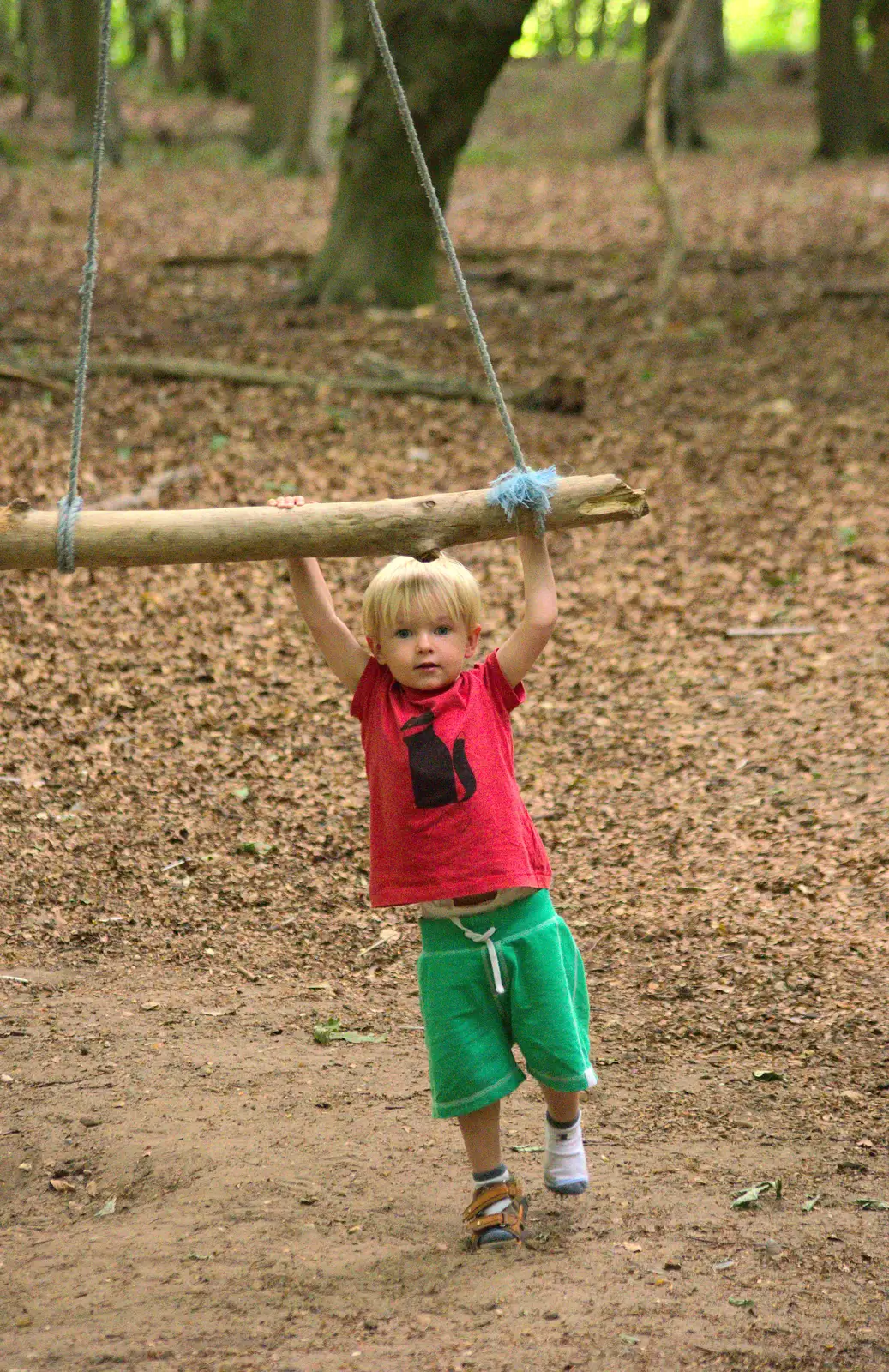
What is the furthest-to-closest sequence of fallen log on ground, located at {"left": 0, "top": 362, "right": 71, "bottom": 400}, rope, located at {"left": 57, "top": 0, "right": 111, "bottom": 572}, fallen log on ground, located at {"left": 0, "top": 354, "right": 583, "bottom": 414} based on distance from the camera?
fallen log on ground, located at {"left": 0, "top": 354, "right": 583, "bottom": 414} < fallen log on ground, located at {"left": 0, "top": 362, "right": 71, "bottom": 400} < rope, located at {"left": 57, "top": 0, "right": 111, "bottom": 572}

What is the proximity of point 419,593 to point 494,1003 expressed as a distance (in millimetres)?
1020

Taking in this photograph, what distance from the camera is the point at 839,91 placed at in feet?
75.5

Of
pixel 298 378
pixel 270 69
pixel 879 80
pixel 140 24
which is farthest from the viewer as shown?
pixel 140 24

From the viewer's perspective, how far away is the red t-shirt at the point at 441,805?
3328 millimetres

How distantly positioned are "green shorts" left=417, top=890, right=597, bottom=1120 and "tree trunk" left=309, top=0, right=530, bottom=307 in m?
9.40

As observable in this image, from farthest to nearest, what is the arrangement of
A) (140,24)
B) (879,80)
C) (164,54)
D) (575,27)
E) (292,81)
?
(575,27) → (164,54) → (140,24) → (879,80) → (292,81)

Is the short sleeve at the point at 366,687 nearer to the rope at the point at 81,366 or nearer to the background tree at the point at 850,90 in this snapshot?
the rope at the point at 81,366

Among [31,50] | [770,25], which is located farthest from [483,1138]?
[770,25]

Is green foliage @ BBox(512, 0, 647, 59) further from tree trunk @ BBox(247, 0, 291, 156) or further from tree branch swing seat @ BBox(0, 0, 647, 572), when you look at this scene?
tree branch swing seat @ BBox(0, 0, 647, 572)

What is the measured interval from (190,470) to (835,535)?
403cm

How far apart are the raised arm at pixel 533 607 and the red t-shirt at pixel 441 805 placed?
0.43 ft

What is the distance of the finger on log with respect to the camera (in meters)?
3.23

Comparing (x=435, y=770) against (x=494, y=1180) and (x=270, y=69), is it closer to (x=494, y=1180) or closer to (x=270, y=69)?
(x=494, y=1180)

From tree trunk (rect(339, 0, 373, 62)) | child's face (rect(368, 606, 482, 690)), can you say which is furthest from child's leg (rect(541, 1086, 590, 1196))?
tree trunk (rect(339, 0, 373, 62))
